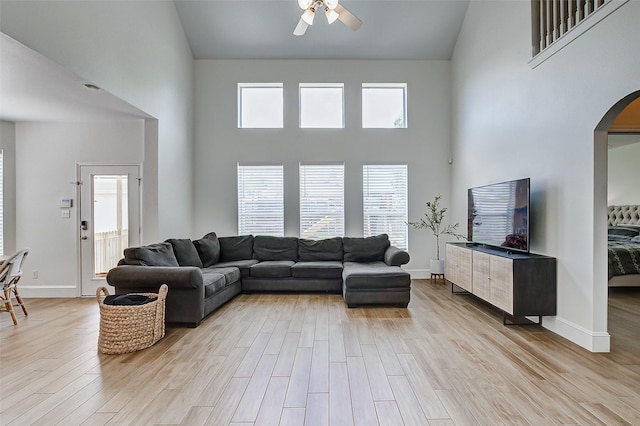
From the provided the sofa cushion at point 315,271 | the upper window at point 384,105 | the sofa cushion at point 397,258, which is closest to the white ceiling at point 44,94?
the sofa cushion at point 315,271

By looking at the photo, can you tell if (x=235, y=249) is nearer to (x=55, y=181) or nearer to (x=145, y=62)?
(x=55, y=181)

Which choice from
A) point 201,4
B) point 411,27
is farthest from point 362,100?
point 201,4

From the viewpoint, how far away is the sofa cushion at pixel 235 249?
5902 millimetres

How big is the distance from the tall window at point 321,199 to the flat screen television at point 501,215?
2427mm

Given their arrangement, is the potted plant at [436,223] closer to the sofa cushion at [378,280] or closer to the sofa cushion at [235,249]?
the sofa cushion at [378,280]

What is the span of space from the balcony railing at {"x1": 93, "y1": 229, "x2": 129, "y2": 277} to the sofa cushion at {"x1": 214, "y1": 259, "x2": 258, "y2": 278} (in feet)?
4.87

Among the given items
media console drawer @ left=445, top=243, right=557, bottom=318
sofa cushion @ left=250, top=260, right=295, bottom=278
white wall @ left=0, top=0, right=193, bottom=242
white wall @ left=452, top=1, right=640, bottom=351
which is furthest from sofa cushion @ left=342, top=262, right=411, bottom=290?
white wall @ left=0, top=0, right=193, bottom=242

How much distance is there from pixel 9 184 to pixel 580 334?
298 inches

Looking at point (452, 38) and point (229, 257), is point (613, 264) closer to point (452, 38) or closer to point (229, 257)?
point (452, 38)

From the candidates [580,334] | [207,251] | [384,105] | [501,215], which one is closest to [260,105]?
[384,105]

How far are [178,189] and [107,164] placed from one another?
3.59 ft

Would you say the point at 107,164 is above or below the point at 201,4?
below

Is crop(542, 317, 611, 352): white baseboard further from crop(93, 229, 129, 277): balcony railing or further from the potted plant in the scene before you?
crop(93, 229, 129, 277): balcony railing

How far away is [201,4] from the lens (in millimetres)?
5629
